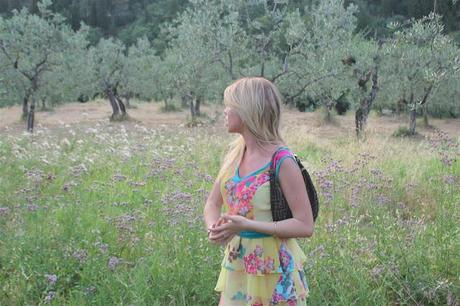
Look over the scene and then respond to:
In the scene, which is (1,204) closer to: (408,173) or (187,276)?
(187,276)

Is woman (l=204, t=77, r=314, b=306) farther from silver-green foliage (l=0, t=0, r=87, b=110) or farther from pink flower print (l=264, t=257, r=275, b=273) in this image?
silver-green foliage (l=0, t=0, r=87, b=110)

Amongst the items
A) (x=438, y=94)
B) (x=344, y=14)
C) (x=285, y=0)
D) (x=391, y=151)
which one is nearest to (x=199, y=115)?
(x=438, y=94)

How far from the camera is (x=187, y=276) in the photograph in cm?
378

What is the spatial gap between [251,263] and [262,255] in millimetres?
69

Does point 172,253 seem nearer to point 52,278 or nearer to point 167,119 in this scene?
point 52,278

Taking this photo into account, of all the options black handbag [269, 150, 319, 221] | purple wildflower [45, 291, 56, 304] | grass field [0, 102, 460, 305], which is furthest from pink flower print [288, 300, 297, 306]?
purple wildflower [45, 291, 56, 304]

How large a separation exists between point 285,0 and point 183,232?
10528 mm

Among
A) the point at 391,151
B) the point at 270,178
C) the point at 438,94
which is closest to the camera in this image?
the point at 270,178

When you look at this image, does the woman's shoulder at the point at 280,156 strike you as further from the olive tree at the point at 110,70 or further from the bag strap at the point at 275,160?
the olive tree at the point at 110,70

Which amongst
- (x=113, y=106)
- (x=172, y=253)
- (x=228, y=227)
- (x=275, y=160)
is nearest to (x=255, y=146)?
(x=275, y=160)

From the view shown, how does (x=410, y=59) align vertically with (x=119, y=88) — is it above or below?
above

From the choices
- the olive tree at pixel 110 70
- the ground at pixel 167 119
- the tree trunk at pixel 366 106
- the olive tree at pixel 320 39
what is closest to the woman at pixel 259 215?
the olive tree at pixel 320 39

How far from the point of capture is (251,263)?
2492 millimetres

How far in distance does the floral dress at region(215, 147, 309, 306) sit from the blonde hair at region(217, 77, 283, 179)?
116 millimetres
